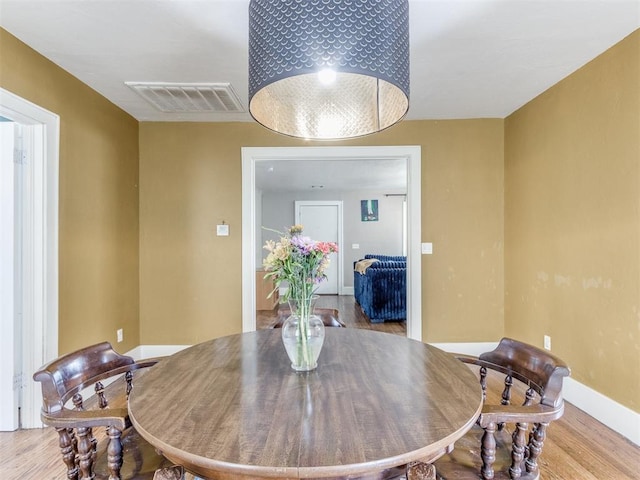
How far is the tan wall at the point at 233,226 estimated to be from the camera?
3.42 m

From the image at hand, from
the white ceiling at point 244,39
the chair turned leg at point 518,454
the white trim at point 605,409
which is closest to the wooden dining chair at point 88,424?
the chair turned leg at point 518,454

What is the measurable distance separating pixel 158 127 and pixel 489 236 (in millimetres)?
3422

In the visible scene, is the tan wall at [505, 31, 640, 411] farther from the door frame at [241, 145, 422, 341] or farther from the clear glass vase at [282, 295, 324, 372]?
the clear glass vase at [282, 295, 324, 372]

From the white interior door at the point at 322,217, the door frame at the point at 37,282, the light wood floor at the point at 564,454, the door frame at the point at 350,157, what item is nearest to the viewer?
the light wood floor at the point at 564,454

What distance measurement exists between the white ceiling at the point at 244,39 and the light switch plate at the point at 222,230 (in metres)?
1.28

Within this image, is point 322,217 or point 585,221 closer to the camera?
point 585,221

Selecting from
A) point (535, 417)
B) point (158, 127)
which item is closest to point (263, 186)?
point (158, 127)

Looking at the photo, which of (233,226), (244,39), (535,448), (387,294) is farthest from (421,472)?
(387,294)

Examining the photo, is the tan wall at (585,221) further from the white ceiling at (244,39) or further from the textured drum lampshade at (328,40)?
the textured drum lampshade at (328,40)

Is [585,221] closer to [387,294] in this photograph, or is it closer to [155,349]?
[387,294]

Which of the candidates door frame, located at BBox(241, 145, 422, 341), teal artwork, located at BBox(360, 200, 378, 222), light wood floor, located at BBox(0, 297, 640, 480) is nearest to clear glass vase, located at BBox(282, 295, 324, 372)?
light wood floor, located at BBox(0, 297, 640, 480)

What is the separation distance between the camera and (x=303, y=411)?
3.17 feet

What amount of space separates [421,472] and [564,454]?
5.91 ft

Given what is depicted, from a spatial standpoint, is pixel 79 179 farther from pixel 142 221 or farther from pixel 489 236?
pixel 489 236
